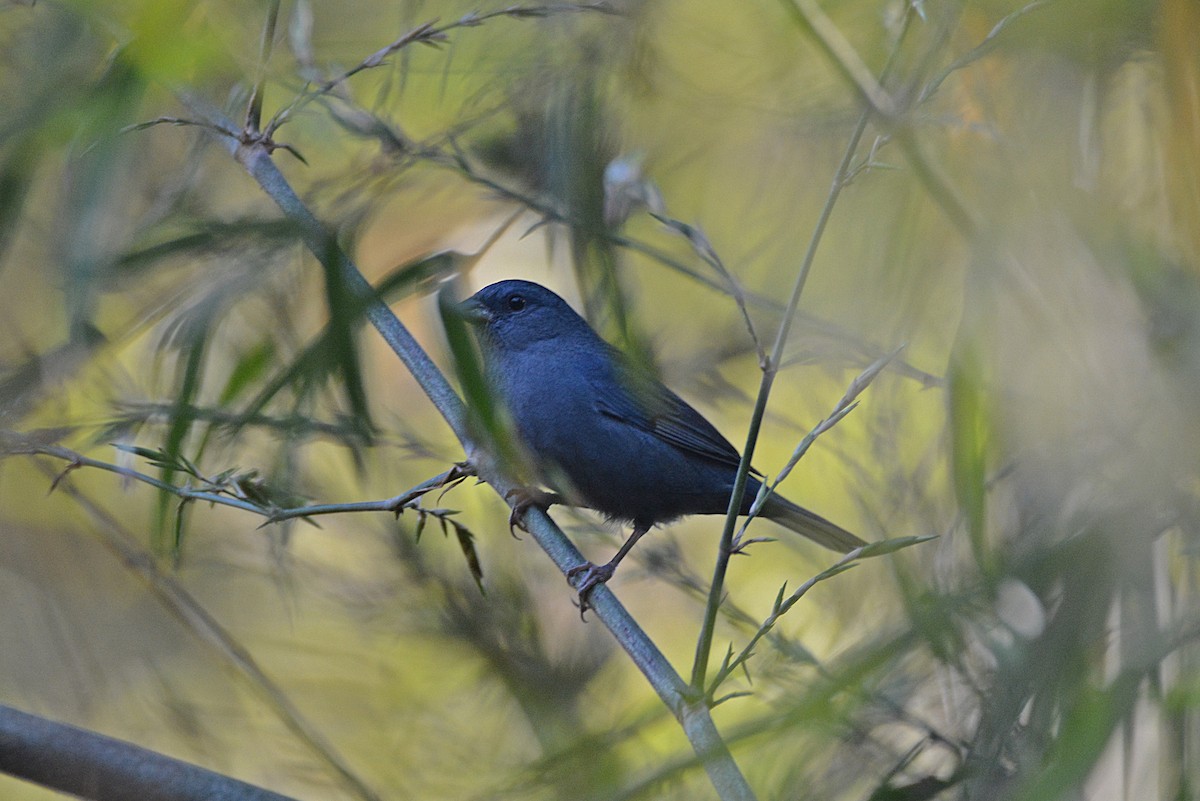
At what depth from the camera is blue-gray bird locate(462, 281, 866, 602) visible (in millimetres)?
3439

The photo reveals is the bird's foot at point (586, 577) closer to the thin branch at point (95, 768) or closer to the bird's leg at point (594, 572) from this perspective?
the bird's leg at point (594, 572)

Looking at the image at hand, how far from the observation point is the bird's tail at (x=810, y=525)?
11.2 ft

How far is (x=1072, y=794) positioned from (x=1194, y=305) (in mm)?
766

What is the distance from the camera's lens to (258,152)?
2154 millimetres

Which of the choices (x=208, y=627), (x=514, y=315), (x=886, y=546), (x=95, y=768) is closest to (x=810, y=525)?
(x=514, y=315)

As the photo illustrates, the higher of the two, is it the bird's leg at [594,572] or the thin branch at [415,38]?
the thin branch at [415,38]

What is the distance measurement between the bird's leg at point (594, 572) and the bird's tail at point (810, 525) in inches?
16.3

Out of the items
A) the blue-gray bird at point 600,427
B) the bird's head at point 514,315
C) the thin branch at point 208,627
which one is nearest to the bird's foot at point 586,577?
the blue-gray bird at point 600,427

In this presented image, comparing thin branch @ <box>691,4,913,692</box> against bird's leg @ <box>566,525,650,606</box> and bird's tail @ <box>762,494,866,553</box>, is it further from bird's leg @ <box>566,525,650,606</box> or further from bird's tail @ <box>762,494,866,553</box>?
bird's tail @ <box>762,494,866,553</box>

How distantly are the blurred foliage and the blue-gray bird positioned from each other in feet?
0.52

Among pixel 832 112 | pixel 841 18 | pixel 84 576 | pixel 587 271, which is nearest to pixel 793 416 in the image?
pixel 832 112

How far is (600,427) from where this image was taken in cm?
353

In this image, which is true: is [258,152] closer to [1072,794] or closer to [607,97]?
[607,97]

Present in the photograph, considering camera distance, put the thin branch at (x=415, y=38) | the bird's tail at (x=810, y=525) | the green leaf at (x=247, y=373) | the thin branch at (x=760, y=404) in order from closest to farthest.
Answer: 1. the thin branch at (x=760, y=404)
2. the green leaf at (x=247, y=373)
3. the thin branch at (x=415, y=38)
4. the bird's tail at (x=810, y=525)
